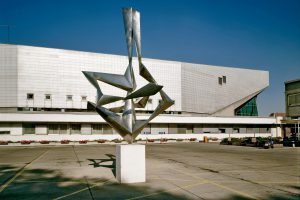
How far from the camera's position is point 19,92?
196ft

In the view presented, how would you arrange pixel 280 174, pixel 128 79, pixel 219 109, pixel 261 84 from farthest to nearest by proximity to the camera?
pixel 261 84 < pixel 219 109 < pixel 280 174 < pixel 128 79

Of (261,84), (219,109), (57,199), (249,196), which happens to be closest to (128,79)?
(57,199)

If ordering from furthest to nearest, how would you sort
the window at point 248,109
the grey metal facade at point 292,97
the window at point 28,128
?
the window at point 248,109
the window at point 28,128
the grey metal facade at point 292,97

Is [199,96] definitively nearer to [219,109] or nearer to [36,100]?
[219,109]

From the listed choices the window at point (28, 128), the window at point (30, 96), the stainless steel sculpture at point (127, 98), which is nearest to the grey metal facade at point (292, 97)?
the stainless steel sculpture at point (127, 98)

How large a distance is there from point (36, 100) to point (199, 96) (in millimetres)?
42544

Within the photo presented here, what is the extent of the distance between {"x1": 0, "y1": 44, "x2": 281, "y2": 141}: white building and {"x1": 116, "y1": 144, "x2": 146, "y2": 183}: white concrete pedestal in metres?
44.6

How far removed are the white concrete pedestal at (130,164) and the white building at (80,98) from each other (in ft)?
146

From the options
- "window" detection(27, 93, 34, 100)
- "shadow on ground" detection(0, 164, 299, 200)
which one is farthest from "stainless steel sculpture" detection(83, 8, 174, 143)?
"window" detection(27, 93, 34, 100)

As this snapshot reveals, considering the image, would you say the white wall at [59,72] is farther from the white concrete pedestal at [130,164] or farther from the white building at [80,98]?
the white concrete pedestal at [130,164]

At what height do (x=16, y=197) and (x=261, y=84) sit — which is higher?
(x=261, y=84)

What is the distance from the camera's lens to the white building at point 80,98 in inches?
2146

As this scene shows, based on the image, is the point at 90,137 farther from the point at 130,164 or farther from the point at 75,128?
the point at 130,164

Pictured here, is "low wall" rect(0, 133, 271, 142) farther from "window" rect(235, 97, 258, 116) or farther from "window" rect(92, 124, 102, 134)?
"window" rect(235, 97, 258, 116)
